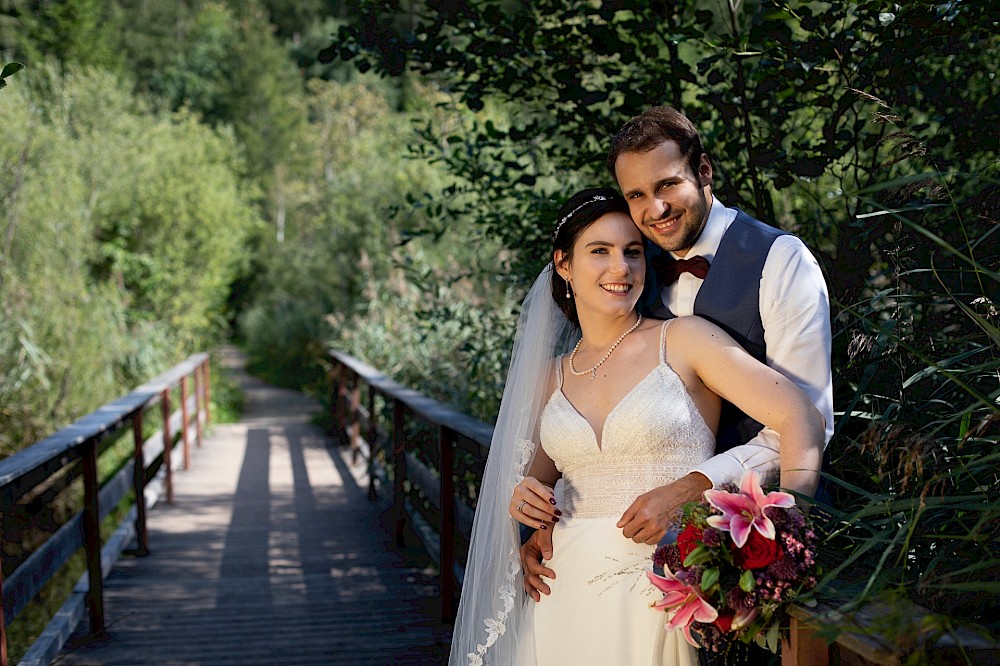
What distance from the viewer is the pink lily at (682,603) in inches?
67.2

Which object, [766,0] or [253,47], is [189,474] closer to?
[766,0]

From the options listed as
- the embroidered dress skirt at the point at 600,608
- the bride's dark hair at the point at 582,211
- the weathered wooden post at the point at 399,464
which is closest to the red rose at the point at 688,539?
the embroidered dress skirt at the point at 600,608

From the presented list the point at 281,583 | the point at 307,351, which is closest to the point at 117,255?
the point at 307,351

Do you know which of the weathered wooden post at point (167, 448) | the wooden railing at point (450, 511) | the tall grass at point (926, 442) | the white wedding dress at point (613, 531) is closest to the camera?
the wooden railing at point (450, 511)

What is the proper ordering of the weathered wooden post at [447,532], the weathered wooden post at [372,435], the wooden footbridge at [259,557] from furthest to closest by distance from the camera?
the weathered wooden post at [372,435] → the weathered wooden post at [447,532] → the wooden footbridge at [259,557]

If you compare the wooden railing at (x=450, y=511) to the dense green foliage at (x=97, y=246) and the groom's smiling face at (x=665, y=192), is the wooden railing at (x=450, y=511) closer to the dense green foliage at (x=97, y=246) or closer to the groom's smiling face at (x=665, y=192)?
the groom's smiling face at (x=665, y=192)

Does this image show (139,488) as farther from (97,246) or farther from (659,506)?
(97,246)

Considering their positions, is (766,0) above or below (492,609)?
above

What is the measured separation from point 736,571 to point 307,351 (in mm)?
17501

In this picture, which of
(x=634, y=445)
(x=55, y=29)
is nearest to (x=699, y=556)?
(x=634, y=445)

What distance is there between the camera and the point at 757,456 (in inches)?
81.8

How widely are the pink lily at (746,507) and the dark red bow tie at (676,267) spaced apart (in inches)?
28.9

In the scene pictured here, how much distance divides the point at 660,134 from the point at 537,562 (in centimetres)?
105

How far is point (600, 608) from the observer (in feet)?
7.48
